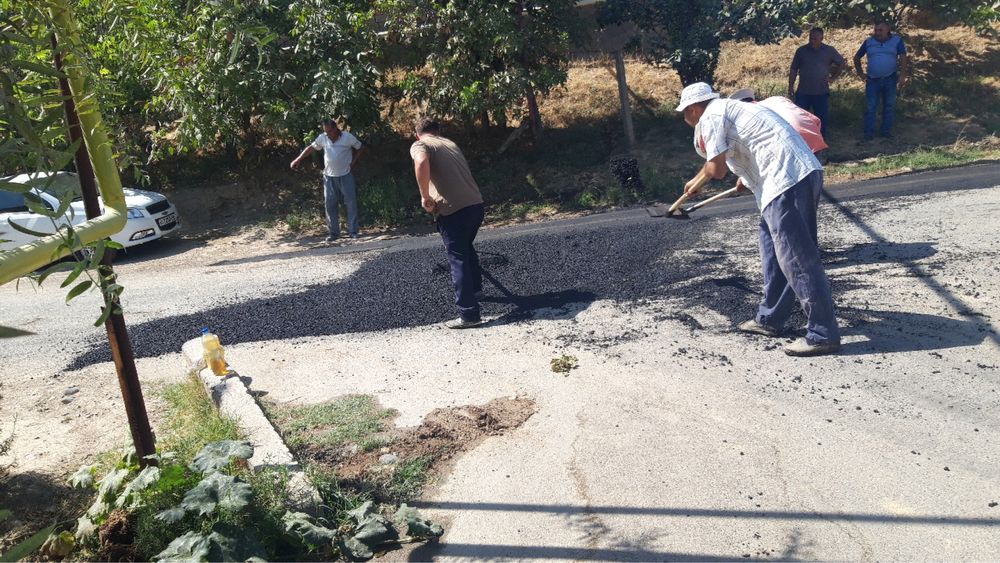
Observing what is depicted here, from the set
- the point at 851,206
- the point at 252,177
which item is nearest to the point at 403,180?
the point at 252,177

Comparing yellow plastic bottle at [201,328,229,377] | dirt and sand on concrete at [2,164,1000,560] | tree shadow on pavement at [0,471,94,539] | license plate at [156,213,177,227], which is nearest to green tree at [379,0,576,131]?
dirt and sand on concrete at [2,164,1000,560]

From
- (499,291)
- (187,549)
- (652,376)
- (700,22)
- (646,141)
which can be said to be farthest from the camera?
(646,141)

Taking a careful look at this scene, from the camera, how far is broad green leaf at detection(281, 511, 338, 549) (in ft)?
11.8

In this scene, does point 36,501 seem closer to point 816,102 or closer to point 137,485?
point 137,485

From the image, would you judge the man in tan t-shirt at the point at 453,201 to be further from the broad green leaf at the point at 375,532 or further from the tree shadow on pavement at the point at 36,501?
the tree shadow on pavement at the point at 36,501

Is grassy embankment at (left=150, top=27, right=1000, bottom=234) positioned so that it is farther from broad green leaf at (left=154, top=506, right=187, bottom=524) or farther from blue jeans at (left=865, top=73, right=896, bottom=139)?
broad green leaf at (left=154, top=506, right=187, bottom=524)

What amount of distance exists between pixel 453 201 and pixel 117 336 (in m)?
3.28

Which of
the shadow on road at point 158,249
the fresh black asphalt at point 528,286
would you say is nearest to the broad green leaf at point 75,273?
the fresh black asphalt at point 528,286

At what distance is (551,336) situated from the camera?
626cm

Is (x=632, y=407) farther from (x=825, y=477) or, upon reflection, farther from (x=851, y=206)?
(x=851, y=206)

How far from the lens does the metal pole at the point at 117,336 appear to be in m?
3.43

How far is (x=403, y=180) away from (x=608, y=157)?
3503mm

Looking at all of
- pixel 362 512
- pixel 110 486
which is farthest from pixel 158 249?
pixel 362 512

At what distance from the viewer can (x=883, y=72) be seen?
40.3 ft
